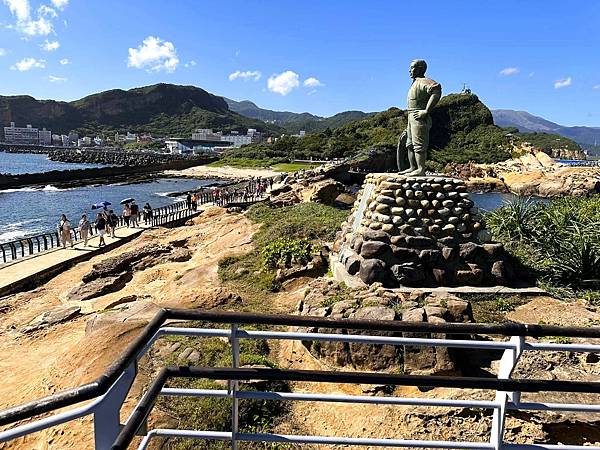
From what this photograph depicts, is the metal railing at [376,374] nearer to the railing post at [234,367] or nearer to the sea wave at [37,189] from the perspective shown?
the railing post at [234,367]

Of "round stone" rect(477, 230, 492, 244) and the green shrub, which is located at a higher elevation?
"round stone" rect(477, 230, 492, 244)

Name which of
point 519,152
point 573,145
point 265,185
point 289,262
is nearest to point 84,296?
point 289,262

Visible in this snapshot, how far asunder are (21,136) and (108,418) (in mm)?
229647

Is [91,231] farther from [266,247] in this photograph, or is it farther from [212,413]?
[212,413]

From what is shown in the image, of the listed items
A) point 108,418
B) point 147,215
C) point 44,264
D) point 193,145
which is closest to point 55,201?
point 147,215

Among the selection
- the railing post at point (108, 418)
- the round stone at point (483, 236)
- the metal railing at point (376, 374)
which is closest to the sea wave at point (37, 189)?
the round stone at point (483, 236)

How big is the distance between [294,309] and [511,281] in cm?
455

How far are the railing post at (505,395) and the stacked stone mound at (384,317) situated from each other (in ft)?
9.04

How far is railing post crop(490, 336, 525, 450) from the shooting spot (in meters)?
2.30

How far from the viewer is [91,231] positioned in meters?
22.2

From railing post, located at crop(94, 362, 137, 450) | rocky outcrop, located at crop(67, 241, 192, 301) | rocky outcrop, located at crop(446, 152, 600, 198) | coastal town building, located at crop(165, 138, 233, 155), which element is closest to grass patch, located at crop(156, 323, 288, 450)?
railing post, located at crop(94, 362, 137, 450)

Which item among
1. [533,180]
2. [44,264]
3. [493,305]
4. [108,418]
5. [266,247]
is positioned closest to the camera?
[108,418]

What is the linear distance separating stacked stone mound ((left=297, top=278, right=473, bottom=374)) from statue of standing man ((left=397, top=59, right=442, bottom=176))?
329 centimetres

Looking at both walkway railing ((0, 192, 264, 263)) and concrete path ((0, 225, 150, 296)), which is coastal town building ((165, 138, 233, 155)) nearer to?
walkway railing ((0, 192, 264, 263))
